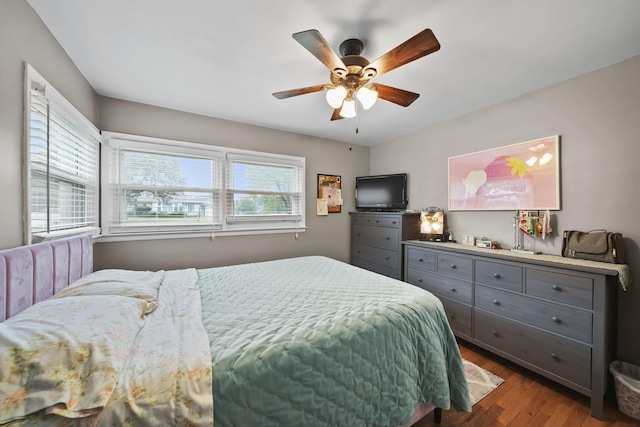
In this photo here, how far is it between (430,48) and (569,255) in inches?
80.3

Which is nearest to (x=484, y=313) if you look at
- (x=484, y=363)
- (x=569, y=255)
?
(x=484, y=363)

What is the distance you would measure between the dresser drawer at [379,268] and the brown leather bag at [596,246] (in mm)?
1598

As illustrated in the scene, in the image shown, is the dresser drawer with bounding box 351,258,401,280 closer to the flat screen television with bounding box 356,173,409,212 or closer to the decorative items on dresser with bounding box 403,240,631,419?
the decorative items on dresser with bounding box 403,240,631,419

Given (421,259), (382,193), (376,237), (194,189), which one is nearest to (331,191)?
(382,193)

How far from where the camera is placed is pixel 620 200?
1812 mm

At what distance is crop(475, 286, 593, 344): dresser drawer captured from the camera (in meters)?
1.67

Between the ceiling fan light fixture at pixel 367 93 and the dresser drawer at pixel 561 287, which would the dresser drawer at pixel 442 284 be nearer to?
the dresser drawer at pixel 561 287

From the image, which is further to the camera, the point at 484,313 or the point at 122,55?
the point at 484,313

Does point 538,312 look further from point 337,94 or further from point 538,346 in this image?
point 337,94

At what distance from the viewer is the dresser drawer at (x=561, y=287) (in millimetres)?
1650

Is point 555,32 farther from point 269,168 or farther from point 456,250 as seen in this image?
point 269,168

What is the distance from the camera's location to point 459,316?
7.87 ft

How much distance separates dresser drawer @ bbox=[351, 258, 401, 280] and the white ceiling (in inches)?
80.9

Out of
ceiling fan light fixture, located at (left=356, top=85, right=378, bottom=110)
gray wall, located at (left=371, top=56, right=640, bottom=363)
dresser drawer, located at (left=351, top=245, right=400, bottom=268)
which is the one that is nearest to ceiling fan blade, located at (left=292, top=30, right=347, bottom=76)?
ceiling fan light fixture, located at (left=356, top=85, right=378, bottom=110)
